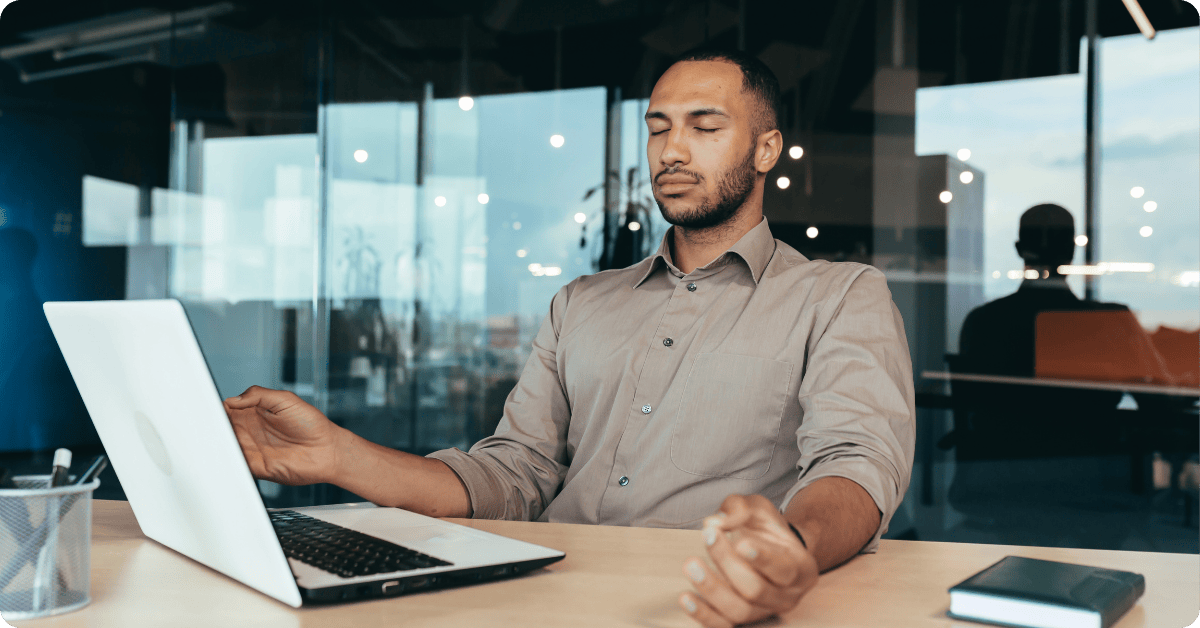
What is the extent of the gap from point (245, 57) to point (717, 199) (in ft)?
13.5

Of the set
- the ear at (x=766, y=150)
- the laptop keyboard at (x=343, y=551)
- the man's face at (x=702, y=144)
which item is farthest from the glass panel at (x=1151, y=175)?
the laptop keyboard at (x=343, y=551)

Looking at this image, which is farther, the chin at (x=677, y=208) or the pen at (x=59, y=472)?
the chin at (x=677, y=208)

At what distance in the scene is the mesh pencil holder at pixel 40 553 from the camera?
68 cm

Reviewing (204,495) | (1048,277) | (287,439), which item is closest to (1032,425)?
(1048,277)

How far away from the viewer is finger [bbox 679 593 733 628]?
64cm

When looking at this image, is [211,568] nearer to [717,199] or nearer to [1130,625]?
[1130,625]

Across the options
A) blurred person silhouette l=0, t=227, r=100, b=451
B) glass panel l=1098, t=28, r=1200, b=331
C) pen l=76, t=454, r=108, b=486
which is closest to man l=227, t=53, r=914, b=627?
pen l=76, t=454, r=108, b=486

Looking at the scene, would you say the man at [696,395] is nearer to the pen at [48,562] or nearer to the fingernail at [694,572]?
the fingernail at [694,572]

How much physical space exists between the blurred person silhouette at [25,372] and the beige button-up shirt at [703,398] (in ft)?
14.1

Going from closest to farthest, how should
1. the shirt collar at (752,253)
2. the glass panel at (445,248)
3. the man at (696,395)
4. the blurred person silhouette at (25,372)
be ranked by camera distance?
the man at (696,395) < the shirt collar at (752,253) < the glass panel at (445,248) < the blurred person silhouette at (25,372)

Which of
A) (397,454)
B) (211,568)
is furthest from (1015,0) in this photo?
(211,568)

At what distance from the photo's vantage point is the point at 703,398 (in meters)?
1.36

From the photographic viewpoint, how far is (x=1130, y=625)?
2.27ft

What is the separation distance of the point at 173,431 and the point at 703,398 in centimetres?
87
